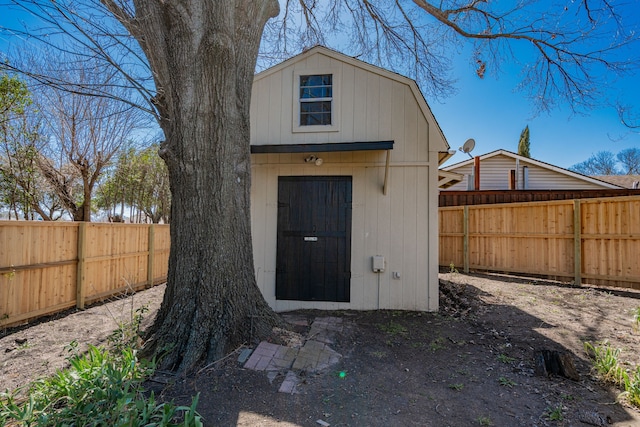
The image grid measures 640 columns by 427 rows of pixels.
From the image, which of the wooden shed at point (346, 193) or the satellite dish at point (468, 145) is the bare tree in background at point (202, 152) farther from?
the satellite dish at point (468, 145)

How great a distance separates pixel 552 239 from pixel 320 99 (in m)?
6.39

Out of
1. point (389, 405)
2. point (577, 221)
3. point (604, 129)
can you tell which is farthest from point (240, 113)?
point (577, 221)

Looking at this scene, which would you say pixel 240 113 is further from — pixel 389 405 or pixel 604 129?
pixel 604 129

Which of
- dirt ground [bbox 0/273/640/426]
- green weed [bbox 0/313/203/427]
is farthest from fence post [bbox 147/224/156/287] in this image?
green weed [bbox 0/313/203/427]

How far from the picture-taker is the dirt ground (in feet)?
7.80

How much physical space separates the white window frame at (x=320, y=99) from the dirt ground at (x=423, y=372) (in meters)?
3.05

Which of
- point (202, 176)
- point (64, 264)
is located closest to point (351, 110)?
point (202, 176)

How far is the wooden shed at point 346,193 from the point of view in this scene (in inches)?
199

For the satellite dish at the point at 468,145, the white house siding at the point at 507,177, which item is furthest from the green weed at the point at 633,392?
the white house siding at the point at 507,177

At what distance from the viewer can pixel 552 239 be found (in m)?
7.38

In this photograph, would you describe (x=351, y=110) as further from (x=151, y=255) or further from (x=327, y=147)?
(x=151, y=255)

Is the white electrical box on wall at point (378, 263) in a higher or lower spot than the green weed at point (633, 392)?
higher

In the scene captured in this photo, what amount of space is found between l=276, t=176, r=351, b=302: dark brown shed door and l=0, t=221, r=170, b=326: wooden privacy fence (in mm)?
2393

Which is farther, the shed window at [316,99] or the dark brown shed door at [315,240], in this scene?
the shed window at [316,99]
